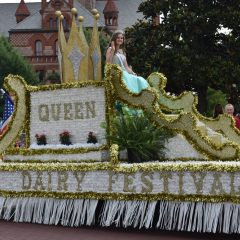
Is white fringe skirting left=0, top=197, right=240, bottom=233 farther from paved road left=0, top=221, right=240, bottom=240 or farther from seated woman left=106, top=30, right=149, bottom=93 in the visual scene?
seated woman left=106, top=30, right=149, bottom=93

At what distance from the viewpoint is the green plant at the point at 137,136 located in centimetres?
895

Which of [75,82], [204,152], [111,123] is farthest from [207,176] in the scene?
[75,82]

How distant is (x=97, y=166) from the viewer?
848 cm

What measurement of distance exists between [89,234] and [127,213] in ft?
1.88

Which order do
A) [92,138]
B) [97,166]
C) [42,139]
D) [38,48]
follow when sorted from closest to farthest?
[97,166], [92,138], [42,139], [38,48]

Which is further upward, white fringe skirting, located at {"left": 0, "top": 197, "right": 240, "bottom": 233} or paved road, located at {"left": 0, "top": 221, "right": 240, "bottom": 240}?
white fringe skirting, located at {"left": 0, "top": 197, "right": 240, "bottom": 233}

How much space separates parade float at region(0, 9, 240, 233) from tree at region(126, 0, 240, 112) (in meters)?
19.0

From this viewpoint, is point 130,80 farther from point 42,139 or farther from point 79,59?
point 42,139

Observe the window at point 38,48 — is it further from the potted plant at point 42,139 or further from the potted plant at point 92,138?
the potted plant at point 92,138

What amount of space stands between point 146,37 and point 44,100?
22.3 m

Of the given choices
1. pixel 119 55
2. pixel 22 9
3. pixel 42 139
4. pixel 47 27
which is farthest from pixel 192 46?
pixel 22 9

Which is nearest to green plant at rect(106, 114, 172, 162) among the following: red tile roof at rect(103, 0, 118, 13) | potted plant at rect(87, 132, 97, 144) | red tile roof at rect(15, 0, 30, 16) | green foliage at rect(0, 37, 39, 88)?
potted plant at rect(87, 132, 97, 144)

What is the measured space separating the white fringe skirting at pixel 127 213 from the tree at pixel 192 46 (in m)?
20.5

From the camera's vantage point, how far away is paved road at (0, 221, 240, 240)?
776cm
